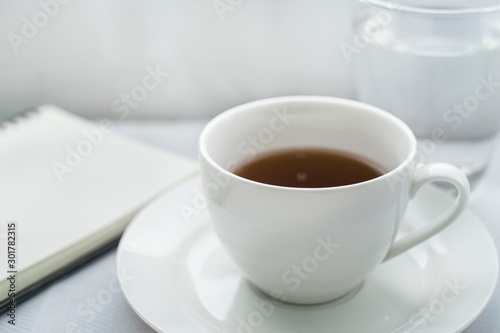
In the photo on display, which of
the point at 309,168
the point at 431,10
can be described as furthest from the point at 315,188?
the point at 431,10

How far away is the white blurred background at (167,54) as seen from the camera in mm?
777

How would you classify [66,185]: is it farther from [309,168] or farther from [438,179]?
[438,179]

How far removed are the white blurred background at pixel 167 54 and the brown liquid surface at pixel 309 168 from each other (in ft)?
0.85

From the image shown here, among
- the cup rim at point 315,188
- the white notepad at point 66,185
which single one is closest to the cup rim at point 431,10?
the cup rim at point 315,188

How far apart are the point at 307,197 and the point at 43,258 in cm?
26

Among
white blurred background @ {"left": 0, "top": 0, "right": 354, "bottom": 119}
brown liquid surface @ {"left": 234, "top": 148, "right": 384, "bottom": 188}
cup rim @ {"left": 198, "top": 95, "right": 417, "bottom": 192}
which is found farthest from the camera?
white blurred background @ {"left": 0, "top": 0, "right": 354, "bottom": 119}

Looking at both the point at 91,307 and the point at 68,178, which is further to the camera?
the point at 68,178

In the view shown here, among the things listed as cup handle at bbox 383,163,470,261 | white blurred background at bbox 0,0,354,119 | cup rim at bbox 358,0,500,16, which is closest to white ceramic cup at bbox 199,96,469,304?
cup handle at bbox 383,163,470,261

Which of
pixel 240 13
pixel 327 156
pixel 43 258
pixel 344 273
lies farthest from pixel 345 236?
pixel 240 13

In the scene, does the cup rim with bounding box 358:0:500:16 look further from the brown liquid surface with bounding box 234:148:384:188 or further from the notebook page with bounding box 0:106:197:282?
the notebook page with bounding box 0:106:197:282

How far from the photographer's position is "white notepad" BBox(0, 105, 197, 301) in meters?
0.55

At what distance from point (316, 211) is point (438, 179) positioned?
112mm

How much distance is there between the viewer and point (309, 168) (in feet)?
1.85

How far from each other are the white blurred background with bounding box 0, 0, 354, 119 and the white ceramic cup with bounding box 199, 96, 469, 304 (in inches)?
10.1
